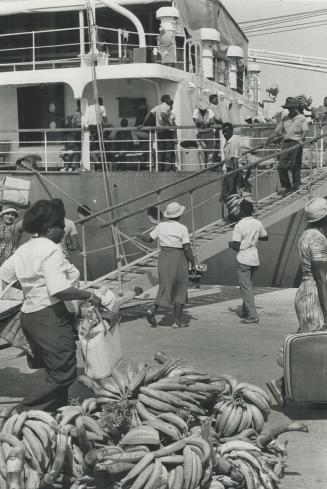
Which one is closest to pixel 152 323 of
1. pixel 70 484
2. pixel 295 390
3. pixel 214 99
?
pixel 295 390

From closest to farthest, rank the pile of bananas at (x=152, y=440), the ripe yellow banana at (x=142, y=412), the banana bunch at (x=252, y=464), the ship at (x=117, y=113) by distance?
the pile of bananas at (x=152, y=440)
the banana bunch at (x=252, y=464)
the ripe yellow banana at (x=142, y=412)
the ship at (x=117, y=113)

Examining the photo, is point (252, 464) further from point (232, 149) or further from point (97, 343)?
point (232, 149)

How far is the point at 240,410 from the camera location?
5.13 metres

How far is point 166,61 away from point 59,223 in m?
10.8

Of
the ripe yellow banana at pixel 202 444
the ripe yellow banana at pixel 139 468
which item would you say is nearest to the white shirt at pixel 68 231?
the ripe yellow banana at pixel 202 444

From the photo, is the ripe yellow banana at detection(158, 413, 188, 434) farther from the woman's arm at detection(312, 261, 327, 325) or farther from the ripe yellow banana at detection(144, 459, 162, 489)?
the woman's arm at detection(312, 261, 327, 325)

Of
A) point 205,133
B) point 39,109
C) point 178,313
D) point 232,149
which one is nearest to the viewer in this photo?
point 178,313

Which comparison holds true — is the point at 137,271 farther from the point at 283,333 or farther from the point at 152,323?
the point at 283,333

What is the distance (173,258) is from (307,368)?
358 centimetres

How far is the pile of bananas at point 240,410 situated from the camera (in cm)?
504

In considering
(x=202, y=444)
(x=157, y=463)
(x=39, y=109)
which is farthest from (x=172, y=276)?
(x=39, y=109)

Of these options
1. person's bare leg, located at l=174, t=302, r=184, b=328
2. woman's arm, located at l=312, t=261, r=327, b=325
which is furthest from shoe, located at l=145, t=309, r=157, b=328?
woman's arm, located at l=312, t=261, r=327, b=325

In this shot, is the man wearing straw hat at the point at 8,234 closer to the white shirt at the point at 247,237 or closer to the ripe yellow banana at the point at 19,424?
the white shirt at the point at 247,237

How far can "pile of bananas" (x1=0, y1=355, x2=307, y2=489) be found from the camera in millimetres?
4223
